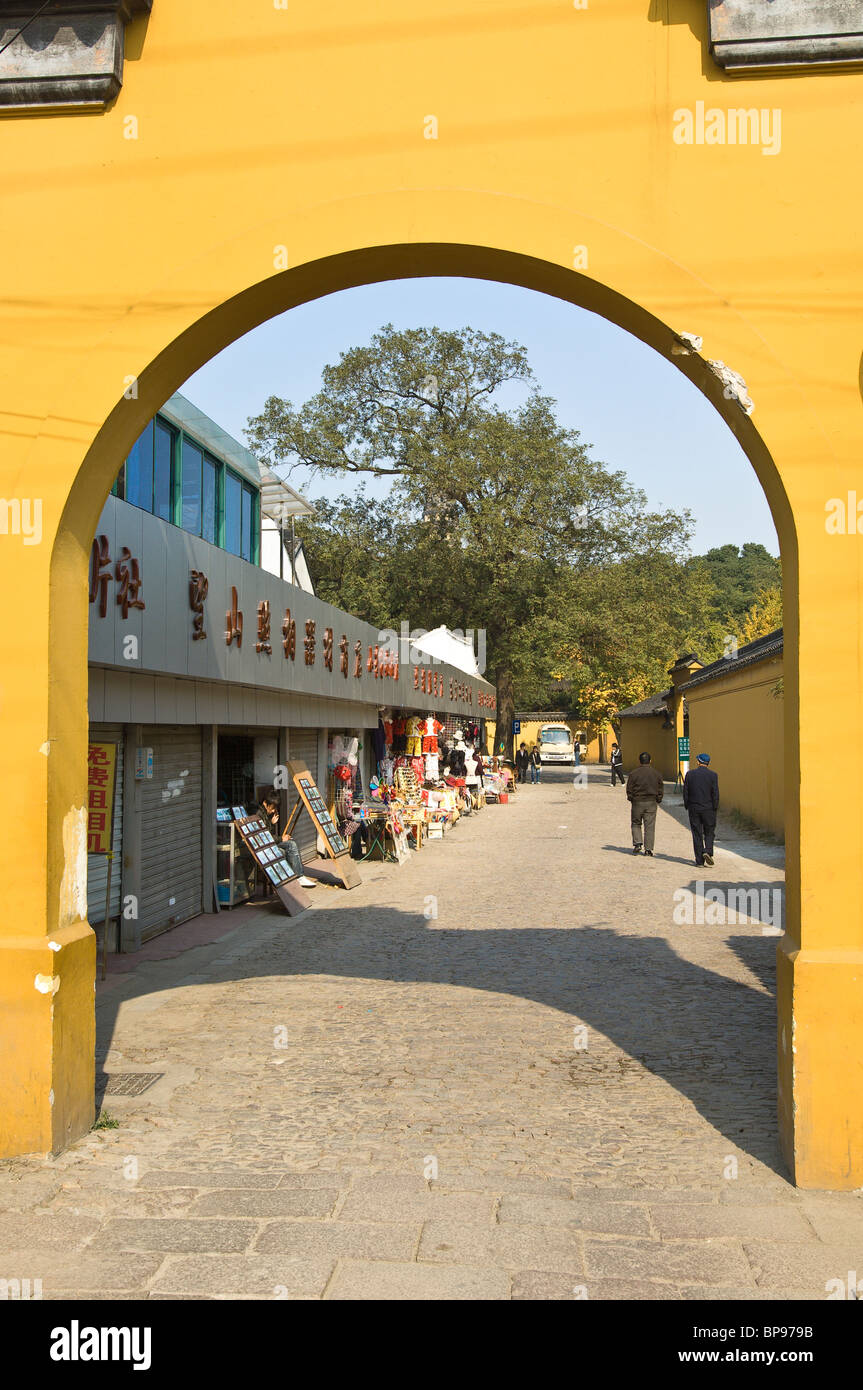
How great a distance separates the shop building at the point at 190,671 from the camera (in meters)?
8.27

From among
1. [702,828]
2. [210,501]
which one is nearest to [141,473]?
[210,501]

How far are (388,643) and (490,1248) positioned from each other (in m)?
16.3

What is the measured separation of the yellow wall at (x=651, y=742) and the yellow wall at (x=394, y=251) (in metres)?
35.4

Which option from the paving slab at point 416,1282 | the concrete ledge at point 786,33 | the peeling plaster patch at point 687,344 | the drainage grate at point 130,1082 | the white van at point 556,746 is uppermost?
the concrete ledge at point 786,33

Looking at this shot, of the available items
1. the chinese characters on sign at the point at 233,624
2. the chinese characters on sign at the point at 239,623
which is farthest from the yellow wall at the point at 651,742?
the chinese characters on sign at the point at 233,624

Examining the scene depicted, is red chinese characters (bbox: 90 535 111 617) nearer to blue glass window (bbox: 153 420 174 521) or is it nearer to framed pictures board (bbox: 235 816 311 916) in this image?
blue glass window (bbox: 153 420 174 521)

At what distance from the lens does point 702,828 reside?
15.3 metres

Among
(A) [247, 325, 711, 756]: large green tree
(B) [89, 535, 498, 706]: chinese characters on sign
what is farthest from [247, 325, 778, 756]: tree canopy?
(B) [89, 535, 498, 706]: chinese characters on sign

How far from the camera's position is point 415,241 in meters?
4.86

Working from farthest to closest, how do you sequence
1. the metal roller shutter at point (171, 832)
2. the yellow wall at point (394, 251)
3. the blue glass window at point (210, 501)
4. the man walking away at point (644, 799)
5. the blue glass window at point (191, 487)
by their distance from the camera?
1. the man walking away at point (644, 799)
2. the blue glass window at point (210, 501)
3. the blue glass window at point (191, 487)
4. the metal roller shutter at point (171, 832)
5. the yellow wall at point (394, 251)

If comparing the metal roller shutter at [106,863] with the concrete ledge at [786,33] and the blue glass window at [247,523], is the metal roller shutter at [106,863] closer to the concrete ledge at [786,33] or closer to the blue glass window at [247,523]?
the concrete ledge at [786,33]

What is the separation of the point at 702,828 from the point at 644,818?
65.0 inches

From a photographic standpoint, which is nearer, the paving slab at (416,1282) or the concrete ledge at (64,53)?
the paving slab at (416,1282)

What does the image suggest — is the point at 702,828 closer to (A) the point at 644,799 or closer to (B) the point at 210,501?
(A) the point at 644,799
